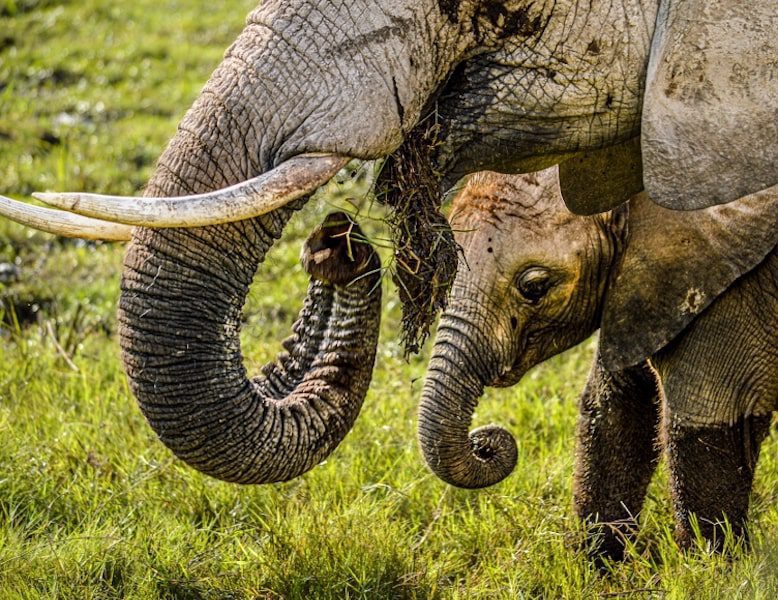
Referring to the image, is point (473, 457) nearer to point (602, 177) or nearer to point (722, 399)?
point (722, 399)

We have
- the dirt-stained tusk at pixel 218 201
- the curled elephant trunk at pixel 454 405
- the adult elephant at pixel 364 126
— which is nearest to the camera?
the dirt-stained tusk at pixel 218 201

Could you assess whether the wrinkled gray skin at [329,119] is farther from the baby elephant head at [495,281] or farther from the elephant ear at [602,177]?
the baby elephant head at [495,281]

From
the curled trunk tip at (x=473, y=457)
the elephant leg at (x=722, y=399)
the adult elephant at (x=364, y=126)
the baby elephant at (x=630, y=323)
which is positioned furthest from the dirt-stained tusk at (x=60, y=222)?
the elephant leg at (x=722, y=399)

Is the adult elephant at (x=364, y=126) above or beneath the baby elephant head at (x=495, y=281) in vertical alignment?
above

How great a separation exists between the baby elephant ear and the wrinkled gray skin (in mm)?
11

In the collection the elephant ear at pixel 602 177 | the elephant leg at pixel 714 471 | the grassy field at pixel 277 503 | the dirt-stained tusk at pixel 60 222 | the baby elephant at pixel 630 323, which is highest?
the dirt-stained tusk at pixel 60 222

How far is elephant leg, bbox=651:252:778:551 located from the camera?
4656 mm

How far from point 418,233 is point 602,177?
0.74 metres

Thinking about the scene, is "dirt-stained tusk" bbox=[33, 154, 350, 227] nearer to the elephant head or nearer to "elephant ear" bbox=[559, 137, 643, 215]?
"elephant ear" bbox=[559, 137, 643, 215]

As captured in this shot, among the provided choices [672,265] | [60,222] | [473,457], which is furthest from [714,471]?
[60,222]

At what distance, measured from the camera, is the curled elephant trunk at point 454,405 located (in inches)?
193

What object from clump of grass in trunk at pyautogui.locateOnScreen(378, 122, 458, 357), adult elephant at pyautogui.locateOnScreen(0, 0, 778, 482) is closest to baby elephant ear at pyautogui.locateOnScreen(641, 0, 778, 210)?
adult elephant at pyautogui.locateOnScreen(0, 0, 778, 482)

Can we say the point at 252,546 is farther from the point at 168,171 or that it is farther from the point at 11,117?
the point at 11,117

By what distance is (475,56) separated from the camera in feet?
12.3
